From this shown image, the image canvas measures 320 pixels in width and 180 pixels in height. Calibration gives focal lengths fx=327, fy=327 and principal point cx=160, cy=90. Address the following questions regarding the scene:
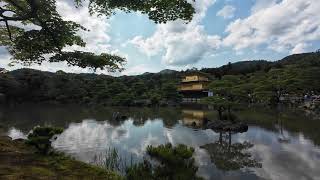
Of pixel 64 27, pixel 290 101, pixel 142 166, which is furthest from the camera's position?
pixel 290 101

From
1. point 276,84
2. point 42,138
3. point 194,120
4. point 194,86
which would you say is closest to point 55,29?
point 42,138

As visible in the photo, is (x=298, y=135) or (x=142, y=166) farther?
(x=298, y=135)

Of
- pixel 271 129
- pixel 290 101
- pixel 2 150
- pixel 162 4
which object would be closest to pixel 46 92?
pixel 290 101

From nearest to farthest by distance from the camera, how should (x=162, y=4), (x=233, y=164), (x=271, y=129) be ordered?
(x=162, y=4), (x=233, y=164), (x=271, y=129)

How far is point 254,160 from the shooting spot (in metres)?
14.5

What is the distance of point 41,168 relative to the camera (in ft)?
30.7

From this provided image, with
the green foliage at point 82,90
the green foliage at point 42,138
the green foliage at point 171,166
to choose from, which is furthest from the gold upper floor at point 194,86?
the green foliage at point 171,166

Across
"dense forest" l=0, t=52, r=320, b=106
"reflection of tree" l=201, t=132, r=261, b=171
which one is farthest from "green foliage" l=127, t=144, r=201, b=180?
"dense forest" l=0, t=52, r=320, b=106

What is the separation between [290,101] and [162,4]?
146ft

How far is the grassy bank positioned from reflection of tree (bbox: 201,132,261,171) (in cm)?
570

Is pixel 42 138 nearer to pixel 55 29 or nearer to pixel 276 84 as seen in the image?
pixel 55 29

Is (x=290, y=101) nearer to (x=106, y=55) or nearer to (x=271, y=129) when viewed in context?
(x=271, y=129)

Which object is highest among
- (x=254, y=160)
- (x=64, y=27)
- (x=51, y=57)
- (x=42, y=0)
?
(x=42, y=0)

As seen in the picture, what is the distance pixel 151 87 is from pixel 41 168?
2359 inches
